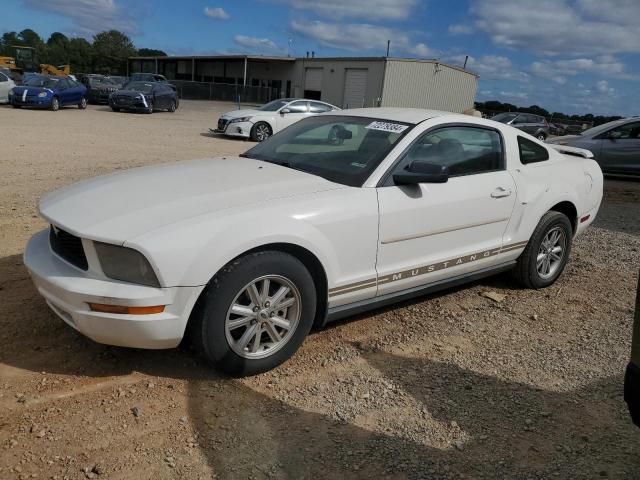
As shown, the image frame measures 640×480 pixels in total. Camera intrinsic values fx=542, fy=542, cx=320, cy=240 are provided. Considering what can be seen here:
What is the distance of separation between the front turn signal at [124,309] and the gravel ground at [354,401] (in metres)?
0.53

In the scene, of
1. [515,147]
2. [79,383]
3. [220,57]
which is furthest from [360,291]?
[220,57]

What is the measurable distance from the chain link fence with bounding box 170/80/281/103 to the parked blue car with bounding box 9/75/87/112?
18.6m

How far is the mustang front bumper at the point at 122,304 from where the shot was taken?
2736 millimetres

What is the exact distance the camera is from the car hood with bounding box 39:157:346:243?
290 centimetres

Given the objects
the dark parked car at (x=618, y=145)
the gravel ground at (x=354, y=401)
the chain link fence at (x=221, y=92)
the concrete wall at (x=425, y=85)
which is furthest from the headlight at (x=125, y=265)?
the chain link fence at (x=221, y=92)

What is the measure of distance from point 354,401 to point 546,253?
109 inches

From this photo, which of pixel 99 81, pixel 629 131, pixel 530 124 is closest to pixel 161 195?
pixel 629 131

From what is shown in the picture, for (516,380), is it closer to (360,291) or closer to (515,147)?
(360,291)

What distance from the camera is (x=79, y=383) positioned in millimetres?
3031

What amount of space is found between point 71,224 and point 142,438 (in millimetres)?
1205

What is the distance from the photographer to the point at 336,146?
4.09m

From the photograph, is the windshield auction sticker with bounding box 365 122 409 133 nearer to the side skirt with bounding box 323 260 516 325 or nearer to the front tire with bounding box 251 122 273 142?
the side skirt with bounding box 323 260 516 325

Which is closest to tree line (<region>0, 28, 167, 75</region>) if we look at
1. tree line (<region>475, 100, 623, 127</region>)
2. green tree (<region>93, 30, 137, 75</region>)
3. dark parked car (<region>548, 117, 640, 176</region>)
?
green tree (<region>93, 30, 137, 75</region>)

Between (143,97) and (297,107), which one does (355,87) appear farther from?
(297,107)
